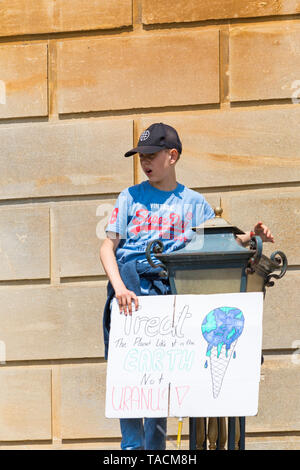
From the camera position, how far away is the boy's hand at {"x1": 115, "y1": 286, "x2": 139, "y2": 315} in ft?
12.8

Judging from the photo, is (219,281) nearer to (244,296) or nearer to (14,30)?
(244,296)

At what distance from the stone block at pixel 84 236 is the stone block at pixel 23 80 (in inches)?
28.7

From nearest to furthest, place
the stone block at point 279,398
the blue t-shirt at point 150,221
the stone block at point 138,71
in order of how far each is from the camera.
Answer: the blue t-shirt at point 150,221
the stone block at point 279,398
the stone block at point 138,71

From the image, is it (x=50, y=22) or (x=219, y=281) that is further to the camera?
(x=50, y=22)

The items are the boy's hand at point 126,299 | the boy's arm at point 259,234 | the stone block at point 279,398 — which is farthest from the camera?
the stone block at point 279,398

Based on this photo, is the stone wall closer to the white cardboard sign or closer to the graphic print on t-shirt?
the graphic print on t-shirt

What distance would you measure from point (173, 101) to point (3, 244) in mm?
1509

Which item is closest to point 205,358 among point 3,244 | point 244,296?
point 244,296

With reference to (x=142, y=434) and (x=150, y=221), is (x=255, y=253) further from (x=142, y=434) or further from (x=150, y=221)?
(x=142, y=434)

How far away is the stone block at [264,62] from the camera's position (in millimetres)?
5637

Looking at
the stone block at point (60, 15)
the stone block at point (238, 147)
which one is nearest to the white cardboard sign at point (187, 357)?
the stone block at point (238, 147)

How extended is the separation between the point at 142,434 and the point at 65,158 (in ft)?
7.61

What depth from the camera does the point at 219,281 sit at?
12.6 feet

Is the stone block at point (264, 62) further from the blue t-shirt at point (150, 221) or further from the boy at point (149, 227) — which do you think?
the blue t-shirt at point (150, 221)
